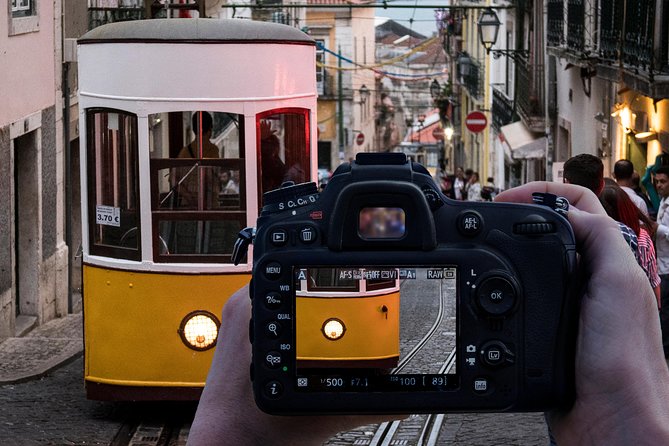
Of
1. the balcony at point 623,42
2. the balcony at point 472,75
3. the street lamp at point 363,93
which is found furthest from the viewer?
the street lamp at point 363,93

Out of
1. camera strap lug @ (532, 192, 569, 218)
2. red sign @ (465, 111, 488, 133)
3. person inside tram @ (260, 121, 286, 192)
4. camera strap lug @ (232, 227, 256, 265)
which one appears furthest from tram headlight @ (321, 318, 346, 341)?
red sign @ (465, 111, 488, 133)

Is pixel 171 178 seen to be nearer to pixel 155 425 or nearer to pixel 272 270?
pixel 155 425

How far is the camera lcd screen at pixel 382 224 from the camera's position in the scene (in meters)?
2.00

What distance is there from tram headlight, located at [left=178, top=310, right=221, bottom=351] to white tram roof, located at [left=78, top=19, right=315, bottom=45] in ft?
5.34

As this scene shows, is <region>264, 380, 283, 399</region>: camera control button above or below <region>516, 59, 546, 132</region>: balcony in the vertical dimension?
above

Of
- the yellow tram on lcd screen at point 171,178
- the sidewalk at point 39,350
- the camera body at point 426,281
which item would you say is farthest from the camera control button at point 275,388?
the sidewalk at point 39,350

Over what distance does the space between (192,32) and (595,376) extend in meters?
6.44

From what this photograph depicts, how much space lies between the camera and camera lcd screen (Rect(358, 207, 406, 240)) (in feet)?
6.56

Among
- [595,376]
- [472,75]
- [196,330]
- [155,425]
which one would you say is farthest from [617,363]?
[472,75]

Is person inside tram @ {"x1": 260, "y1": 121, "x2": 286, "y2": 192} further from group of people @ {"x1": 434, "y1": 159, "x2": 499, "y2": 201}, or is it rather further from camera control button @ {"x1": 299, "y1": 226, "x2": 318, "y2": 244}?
group of people @ {"x1": 434, "y1": 159, "x2": 499, "y2": 201}

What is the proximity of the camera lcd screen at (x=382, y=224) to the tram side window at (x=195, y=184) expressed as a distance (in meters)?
6.11

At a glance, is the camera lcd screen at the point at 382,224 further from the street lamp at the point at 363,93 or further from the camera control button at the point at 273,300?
the street lamp at the point at 363,93

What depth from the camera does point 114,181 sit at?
27.0 feet

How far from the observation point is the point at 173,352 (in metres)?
8.13
